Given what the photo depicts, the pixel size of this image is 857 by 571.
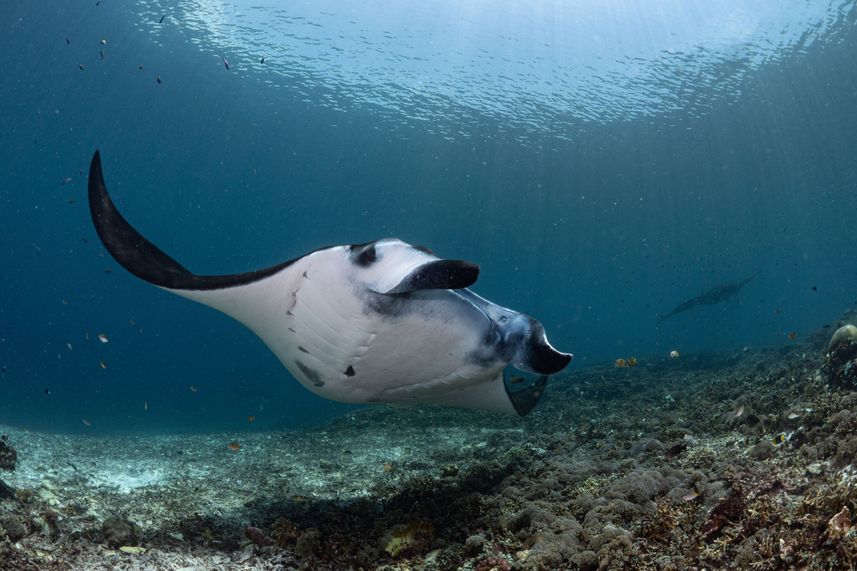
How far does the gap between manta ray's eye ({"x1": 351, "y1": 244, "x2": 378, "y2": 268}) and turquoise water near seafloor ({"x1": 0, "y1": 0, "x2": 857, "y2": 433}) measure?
28.8 feet

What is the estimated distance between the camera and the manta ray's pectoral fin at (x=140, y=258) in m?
3.35

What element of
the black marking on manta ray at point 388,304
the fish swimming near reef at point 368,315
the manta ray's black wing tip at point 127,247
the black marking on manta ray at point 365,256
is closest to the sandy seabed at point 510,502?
the fish swimming near reef at point 368,315

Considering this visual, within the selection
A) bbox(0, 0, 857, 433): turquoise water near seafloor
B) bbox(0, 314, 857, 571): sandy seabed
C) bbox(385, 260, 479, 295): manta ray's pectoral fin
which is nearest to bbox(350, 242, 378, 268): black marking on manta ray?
bbox(385, 260, 479, 295): manta ray's pectoral fin

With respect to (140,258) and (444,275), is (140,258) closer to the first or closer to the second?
(140,258)

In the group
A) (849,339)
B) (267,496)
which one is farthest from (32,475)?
(849,339)

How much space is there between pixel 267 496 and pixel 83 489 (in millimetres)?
2154

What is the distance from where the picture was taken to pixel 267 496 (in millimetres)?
5070

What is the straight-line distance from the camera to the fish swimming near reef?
3100 millimetres

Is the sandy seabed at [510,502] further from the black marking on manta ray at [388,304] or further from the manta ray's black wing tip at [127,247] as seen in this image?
the manta ray's black wing tip at [127,247]

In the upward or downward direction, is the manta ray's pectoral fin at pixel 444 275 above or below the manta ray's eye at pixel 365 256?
below

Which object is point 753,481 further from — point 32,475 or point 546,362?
point 32,475

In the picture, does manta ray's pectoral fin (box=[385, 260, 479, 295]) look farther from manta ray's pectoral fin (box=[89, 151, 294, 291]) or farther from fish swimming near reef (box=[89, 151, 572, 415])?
manta ray's pectoral fin (box=[89, 151, 294, 291])

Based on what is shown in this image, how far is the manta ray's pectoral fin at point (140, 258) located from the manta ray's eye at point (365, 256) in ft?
1.60

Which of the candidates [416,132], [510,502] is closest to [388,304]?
[510,502]
